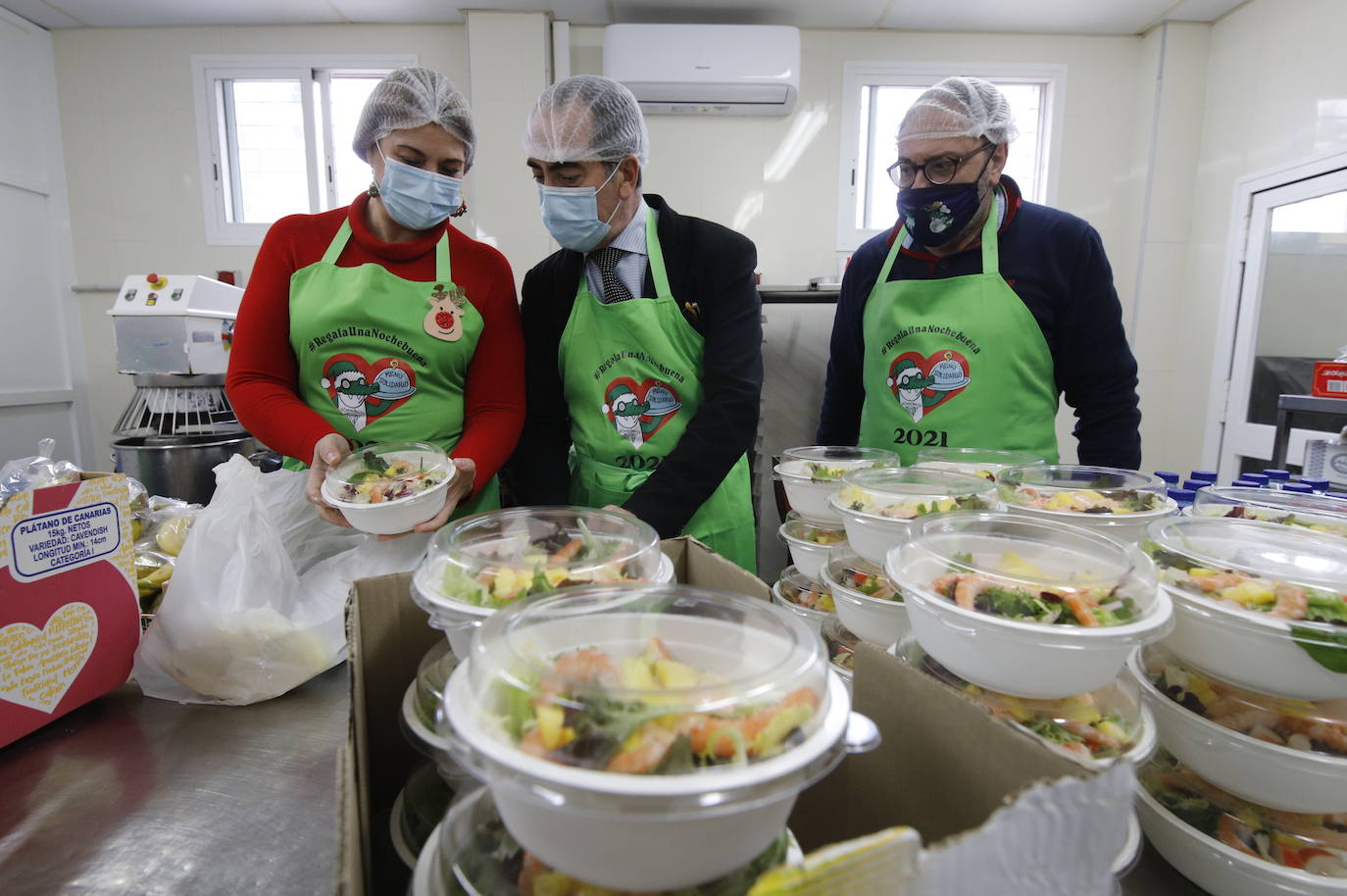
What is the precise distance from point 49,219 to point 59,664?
524 centimetres

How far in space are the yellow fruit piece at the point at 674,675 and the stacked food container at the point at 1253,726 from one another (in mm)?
581

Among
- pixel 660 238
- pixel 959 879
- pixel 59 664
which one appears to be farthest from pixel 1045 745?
pixel 660 238

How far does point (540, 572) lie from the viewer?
806mm

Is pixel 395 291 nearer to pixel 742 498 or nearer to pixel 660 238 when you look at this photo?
pixel 660 238

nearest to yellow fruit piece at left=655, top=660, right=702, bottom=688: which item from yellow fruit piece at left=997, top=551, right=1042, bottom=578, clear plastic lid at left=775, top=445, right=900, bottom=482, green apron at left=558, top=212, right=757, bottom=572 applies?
yellow fruit piece at left=997, top=551, right=1042, bottom=578

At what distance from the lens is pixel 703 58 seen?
4.33 meters

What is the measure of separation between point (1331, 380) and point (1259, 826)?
2729mm

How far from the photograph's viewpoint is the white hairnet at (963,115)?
5.70 feet

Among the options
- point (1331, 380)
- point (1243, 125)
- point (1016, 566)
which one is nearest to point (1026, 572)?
point (1016, 566)

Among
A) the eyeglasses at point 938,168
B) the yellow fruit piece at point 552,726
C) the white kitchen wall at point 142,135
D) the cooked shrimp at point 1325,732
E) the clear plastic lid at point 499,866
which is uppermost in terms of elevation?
the white kitchen wall at point 142,135

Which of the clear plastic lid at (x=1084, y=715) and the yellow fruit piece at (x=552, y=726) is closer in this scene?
the yellow fruit piece at (x=552, y=726)

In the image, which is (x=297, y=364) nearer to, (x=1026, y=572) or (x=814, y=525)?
(x=814, y=525)

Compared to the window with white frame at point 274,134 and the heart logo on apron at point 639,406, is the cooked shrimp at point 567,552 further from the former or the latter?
the window with white frame at point 274,134

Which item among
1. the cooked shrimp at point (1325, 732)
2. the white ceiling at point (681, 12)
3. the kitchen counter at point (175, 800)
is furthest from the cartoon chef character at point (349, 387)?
the white ceiling at point (681, 12)
